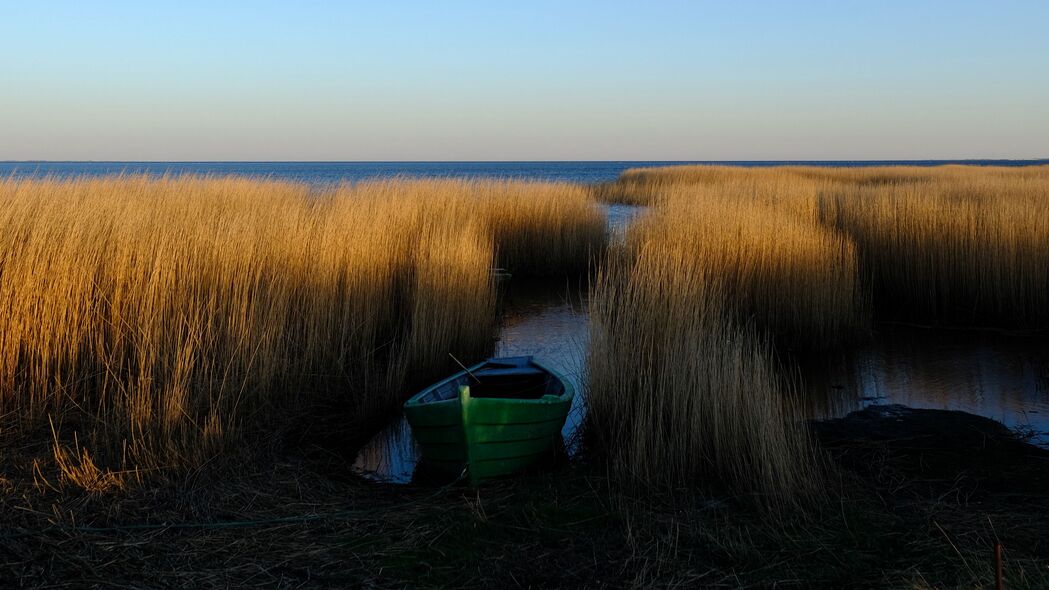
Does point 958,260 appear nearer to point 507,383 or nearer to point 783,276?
point 783,276

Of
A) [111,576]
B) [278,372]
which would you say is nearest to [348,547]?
[111,576]

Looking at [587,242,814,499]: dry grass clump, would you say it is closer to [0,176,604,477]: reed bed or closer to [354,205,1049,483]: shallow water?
[354,205,1049,483]: shallow water

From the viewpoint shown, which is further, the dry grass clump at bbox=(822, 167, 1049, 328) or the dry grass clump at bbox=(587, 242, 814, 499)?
the dry grass clump at bbox=(822, 167, 1049, 328)

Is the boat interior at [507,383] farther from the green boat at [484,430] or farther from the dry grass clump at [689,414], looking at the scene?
the dry grass clump at [689,414]

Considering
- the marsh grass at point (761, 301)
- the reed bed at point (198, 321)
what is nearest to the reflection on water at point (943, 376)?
the marsh grass at point (761, 301)

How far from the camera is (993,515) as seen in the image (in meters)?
3.57

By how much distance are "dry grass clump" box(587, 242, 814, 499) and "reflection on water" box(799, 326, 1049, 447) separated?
196cm

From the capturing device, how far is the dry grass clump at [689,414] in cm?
374

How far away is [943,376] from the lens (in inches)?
264

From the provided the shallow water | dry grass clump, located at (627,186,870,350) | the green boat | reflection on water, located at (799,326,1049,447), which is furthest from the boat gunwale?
dry grass clump, located at (627,186,870,350)

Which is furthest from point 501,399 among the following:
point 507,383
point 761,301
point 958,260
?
point 958,260

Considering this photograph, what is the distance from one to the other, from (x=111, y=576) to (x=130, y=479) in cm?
89

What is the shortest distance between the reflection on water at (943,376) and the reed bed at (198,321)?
3149 mm

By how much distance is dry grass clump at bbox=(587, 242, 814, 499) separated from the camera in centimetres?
374
